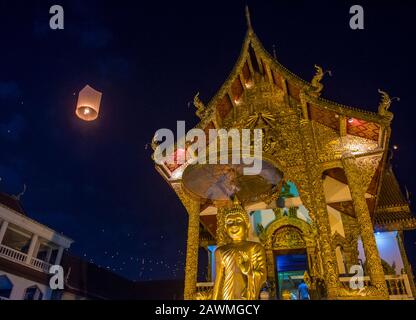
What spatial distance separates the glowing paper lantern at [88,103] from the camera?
763cm

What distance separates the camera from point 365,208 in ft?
24.0

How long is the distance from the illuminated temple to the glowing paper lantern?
2432 millimetres

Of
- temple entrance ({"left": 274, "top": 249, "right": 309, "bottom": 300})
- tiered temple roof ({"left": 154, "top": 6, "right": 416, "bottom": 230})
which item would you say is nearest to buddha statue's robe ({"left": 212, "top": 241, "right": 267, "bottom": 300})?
tiered temple roof ({"left": 154, "top": 6, "right": 416, "bottom": 230})

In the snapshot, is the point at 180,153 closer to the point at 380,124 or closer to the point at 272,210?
the point at 272,210

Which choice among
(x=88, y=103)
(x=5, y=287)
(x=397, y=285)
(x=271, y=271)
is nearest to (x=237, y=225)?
(x=397, y=285)

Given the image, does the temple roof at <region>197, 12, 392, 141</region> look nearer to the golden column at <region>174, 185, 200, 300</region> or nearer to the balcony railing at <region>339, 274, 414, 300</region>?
the golden column at <region>174, 185, 200, 300</region>

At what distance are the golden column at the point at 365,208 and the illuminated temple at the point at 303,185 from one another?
0.02 m

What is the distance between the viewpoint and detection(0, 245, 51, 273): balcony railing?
534 inches

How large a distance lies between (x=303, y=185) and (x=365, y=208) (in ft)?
4.90

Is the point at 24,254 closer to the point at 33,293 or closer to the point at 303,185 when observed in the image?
the point at 33,293
